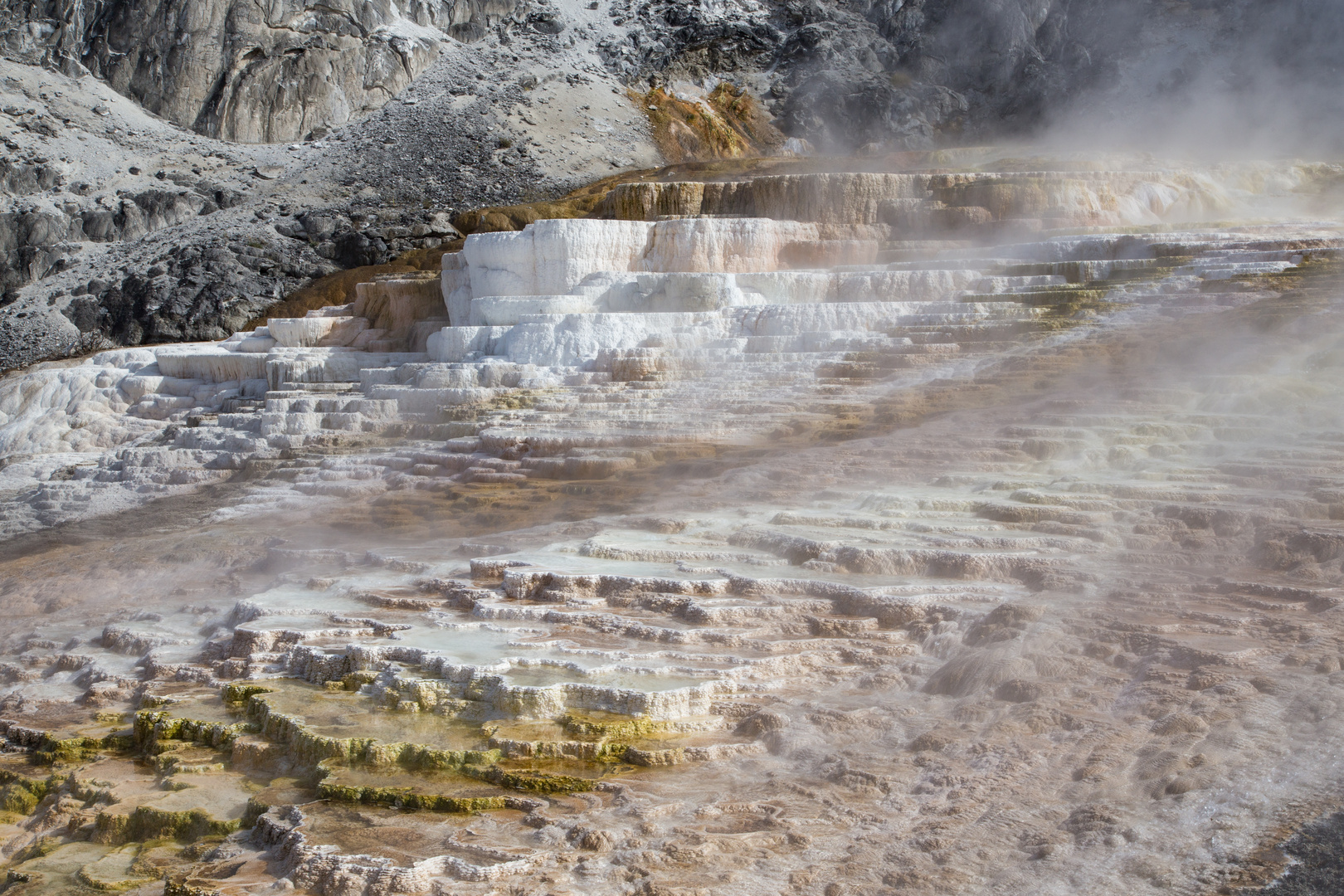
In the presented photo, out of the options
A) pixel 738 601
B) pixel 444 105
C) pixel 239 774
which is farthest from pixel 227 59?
pixel 239 774

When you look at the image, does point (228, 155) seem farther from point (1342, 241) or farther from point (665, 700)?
point (665, 700)

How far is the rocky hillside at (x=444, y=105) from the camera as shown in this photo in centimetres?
1816

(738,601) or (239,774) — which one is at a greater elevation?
(738,601)

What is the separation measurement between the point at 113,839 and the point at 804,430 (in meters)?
4.78

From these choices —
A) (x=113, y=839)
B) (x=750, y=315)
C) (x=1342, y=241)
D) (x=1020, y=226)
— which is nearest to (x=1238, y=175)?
(x=1020, y=226)

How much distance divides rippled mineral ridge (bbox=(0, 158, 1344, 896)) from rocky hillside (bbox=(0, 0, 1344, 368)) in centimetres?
939

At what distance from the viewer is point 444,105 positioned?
2152cm

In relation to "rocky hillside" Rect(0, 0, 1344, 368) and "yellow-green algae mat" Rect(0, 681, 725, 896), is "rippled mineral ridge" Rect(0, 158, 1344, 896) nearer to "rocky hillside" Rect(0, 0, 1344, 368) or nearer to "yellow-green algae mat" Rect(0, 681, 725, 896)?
"yellow-green algae mat" Rect(0, 681, 725, 896)

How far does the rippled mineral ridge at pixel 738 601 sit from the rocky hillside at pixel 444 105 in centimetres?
939

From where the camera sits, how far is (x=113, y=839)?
3297 mm

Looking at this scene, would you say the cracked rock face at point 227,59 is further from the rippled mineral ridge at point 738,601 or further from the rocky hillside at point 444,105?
the rippled mineral ridge at point 738,601

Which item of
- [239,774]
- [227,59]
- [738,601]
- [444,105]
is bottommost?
[239,774]

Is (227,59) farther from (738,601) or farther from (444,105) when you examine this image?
(738,601)

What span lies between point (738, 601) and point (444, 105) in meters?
19.2
